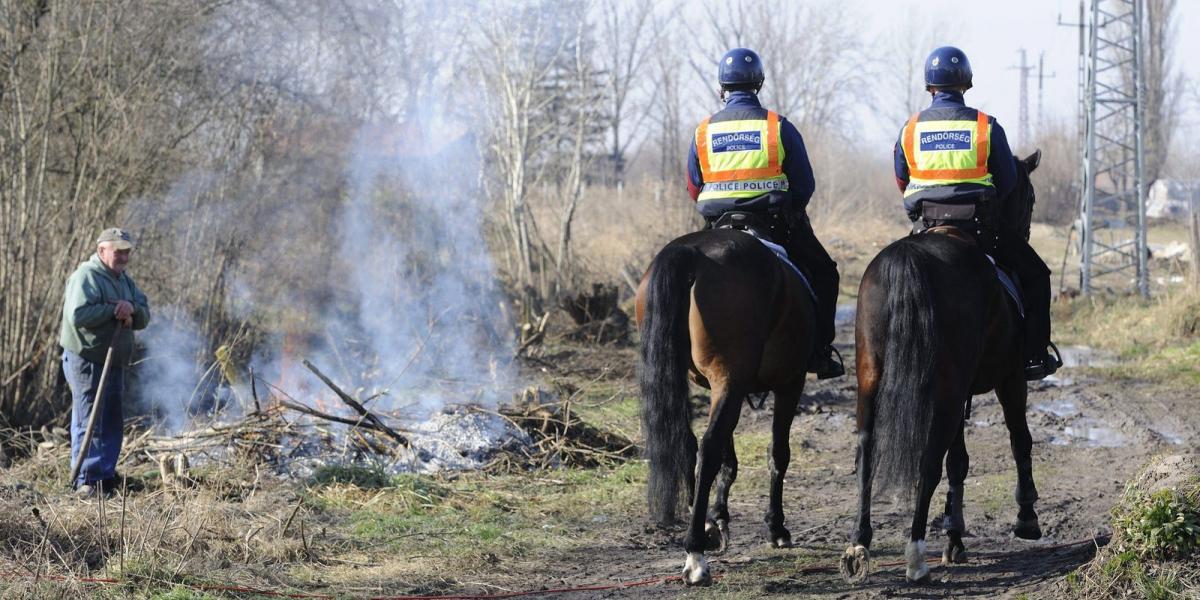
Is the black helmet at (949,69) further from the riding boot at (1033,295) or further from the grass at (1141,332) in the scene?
the grass at (1141,332)

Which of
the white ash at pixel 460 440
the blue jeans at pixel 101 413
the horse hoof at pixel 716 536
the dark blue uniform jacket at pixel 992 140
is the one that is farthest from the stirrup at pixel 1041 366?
the blue jeans at pixel 101 413

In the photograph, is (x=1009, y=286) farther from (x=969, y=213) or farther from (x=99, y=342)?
(x=99, y=342)

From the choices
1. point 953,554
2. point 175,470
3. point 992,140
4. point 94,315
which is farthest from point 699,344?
point 94,315

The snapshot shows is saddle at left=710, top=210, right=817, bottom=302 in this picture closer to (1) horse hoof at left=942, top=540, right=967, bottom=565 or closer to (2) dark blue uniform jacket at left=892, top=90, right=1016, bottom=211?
(2) dark blue uniform jacket at left=892, top=90, right=1016, bottom=211

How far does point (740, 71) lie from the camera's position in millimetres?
6949

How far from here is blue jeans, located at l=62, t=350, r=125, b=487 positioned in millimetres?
8695

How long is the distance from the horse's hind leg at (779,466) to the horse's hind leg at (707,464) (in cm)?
94

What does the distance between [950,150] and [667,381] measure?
2.21m

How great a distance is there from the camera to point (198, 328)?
12.7m

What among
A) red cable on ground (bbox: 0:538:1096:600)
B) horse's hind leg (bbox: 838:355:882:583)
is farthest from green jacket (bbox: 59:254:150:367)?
horse's hind leg (bbox: 838:355:882:583)

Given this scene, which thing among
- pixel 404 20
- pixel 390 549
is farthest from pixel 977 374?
pixel 404 20

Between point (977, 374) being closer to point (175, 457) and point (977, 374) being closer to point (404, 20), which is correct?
point (175, 457)

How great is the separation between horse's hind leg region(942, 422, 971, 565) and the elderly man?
5844 millimetres

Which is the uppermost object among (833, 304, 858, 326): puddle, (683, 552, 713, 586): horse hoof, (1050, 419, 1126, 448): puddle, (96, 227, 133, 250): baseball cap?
(96, 227, 133, 250): baseball cap
